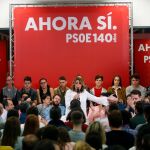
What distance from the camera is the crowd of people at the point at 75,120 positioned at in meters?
4.62

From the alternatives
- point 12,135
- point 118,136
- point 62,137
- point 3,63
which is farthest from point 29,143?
point 3,63

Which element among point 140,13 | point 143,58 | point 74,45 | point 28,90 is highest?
point 140,13

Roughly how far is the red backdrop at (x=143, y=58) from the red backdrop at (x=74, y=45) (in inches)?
37.3

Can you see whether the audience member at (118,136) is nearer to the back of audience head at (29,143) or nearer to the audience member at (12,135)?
the audience member at (12,135)

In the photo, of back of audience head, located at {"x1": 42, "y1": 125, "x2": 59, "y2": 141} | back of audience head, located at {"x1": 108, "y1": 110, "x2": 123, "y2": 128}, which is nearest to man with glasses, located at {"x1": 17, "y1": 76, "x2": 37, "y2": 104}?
back of audience head, located at {"x1": 108, "y1": 110, "x2": 123, "y2": 128}

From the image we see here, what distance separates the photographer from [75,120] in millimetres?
6000

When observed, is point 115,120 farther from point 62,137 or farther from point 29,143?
point 29,143

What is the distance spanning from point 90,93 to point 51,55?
1703 mm

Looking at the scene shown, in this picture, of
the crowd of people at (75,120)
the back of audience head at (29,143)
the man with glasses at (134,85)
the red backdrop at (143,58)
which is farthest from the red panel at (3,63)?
the back of audience head at (29,143)

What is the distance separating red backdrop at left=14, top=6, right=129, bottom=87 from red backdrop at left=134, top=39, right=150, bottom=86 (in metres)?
0.95

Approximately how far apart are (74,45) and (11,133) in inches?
234

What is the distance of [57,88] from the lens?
34.4 ft

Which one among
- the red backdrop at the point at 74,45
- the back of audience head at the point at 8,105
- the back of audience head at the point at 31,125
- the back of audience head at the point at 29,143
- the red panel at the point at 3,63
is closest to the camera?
the back of audience head at the point at 29,143

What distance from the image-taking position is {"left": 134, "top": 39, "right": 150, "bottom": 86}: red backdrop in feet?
39.4
